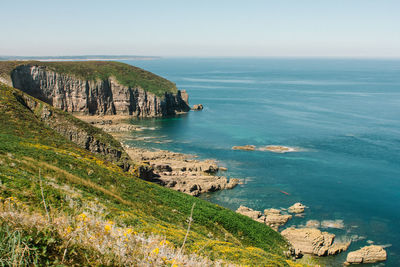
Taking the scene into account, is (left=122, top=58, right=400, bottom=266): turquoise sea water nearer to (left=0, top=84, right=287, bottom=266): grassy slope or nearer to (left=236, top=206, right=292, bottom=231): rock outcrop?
(left=236, top=206, right=292, bottom=231): rock outcrop

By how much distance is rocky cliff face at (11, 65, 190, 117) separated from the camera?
111250 millimetres

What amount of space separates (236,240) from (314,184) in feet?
114

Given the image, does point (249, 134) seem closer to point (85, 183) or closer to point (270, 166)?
point (270, 166)

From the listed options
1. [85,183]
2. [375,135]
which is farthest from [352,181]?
[85,183]

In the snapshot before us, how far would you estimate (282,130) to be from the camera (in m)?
97.8

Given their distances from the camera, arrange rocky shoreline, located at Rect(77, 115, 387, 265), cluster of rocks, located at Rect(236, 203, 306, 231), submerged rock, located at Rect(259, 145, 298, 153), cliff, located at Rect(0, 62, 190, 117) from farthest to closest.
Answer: cliff, located at Rect(0, 62, 190, 117) < submerged rock, located at Rect(259, 145, 298, 153) < cluster of rocks, located at Rect(236, 203, 306, 231) < rocky shoreline, located at Rect(77, 115, 387, 265)

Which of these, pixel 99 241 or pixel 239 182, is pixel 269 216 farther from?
pixel 99 241

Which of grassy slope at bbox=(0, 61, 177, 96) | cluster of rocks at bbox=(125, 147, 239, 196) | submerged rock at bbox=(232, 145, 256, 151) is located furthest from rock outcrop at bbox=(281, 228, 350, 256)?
grassy slope at bbox=(0, 61, 177, 96)

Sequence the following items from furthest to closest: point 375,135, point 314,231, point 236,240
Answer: point 375,135 < point 314,231 < point 236,240

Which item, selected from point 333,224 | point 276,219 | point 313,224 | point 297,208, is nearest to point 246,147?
point 297,208

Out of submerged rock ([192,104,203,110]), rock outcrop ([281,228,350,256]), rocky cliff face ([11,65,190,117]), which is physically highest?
rocky cliff face ([11,65,190,117])

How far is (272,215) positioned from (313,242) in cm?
835

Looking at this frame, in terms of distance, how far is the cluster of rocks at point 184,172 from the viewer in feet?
183

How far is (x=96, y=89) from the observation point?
11988 centimetres
